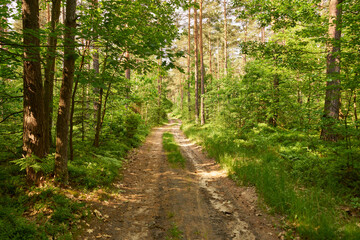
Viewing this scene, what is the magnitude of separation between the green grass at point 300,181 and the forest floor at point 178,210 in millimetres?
445

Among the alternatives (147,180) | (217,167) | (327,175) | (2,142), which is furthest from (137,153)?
(327,175)

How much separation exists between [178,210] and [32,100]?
4561mm

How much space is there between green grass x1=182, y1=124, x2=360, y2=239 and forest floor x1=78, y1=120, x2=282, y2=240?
1.46ft

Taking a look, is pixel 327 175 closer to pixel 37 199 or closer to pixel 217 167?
pixel 217 167

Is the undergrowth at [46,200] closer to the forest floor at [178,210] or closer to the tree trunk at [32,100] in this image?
the tree trunk at [32,100]

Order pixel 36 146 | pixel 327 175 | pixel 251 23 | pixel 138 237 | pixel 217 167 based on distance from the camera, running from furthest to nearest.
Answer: pixel 251 23 < pixel 217 167 < pixel 327 175 < pixel 36 146 < pixel 138 237

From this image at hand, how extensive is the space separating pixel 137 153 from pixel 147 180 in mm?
3916

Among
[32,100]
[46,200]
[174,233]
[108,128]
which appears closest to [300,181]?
[174,233]

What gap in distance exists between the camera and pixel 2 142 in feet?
16.7

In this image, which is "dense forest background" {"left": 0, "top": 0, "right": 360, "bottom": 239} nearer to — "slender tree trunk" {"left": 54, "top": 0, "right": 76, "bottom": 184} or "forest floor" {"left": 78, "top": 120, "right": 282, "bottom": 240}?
"slender tree trunk" {"left": 54, "top": 0, "right": 76, "bottom": 184}

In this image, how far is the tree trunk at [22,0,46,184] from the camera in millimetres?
4129

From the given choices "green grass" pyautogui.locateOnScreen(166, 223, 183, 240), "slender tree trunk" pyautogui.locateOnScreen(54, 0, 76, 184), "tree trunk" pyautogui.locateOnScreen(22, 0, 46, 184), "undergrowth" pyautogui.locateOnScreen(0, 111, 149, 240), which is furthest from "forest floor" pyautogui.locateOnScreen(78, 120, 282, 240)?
"tree trunk" pyautogui.locateOnScreen(22, 0, 46, 184)

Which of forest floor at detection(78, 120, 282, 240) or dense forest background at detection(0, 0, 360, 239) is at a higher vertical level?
dense forest background at detection(0, 0, 360, 239)

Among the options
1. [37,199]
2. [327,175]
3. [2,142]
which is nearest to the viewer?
[37,199]
